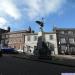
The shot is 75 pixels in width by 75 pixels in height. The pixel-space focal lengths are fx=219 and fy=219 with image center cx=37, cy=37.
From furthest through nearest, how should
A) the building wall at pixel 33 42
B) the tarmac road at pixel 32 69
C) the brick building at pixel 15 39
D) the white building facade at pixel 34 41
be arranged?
the brick building at pixel 15 39 < the building wall at pixel 33 42 < the white building facade at pixel 34 41 < the tarmac road at pixel 32 69

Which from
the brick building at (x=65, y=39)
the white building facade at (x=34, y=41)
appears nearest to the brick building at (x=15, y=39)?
the white building facade at (x=34, y=41)

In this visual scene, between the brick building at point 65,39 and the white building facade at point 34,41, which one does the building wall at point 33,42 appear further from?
the brick building at point 65,39

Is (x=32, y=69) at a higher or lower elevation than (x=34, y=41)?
lower

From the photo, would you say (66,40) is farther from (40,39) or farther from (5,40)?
(40,39)

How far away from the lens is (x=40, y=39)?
42.9 meters

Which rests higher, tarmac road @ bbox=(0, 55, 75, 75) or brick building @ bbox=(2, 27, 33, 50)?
brick building @ bbox=(2, 27, 33, 50)

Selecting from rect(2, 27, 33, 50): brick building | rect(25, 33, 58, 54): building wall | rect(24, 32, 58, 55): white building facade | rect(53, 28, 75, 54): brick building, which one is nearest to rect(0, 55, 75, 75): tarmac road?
rect(24, 32, 58, 55): white building facade

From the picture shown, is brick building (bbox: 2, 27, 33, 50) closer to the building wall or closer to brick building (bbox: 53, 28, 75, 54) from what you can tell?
the building wall

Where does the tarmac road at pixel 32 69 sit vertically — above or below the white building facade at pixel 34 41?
below

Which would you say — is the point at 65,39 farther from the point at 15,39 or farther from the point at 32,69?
the point at 32,69

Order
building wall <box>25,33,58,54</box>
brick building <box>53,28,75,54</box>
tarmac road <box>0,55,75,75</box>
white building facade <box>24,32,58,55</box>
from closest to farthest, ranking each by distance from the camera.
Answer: tarmac road <box>0,55,75,75</box>
white building facade <box>24,32,58,55</box>
building wall <box>25,33,58,54</box>
brick building <box>53,28,75,54</box>

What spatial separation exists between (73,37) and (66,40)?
2931mm

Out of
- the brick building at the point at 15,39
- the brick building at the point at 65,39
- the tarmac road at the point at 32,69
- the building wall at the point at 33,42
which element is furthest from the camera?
the brick building at the point at 15,39

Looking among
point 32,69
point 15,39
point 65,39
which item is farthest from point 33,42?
point 32,69
